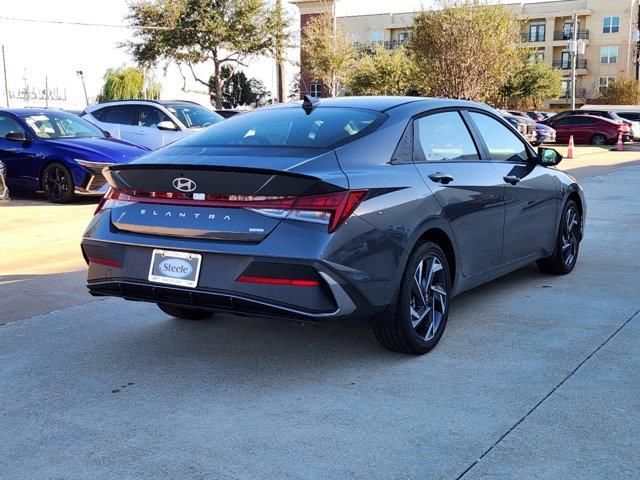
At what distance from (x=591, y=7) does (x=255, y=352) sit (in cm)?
7690

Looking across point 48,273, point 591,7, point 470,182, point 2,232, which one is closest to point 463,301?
point 470,182

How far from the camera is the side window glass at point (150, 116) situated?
15328mm

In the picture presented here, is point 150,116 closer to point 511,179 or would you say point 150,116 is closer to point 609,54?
point 511,179

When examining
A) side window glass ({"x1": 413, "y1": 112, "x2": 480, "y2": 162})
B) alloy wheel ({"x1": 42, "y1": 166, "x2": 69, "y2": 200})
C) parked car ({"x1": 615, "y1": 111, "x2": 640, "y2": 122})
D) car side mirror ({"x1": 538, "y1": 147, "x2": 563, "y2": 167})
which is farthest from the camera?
parked car ({"x1": 615, "y1": 111, "x2": 640, "y2": 122})

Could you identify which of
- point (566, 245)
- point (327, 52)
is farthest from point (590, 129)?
point (566, 245)

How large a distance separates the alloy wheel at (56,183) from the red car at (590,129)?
89.8 feet

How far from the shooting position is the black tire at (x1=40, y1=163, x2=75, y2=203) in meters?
11.9

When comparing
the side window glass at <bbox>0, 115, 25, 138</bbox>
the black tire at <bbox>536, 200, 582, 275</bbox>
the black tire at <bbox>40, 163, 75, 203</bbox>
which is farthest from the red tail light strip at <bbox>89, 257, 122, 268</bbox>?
the side window glass at <bbox>0, 115, 25, 138</bbox>

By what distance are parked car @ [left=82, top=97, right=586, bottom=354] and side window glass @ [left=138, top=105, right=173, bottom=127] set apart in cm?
1017

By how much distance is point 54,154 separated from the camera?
1209 centimetres

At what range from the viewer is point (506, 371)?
4469 millimetres

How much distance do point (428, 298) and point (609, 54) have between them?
7588cm

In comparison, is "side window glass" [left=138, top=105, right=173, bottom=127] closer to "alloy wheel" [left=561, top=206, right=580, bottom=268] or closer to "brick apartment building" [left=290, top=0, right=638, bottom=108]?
"alloy wheel" [left=561, top=206, right=580, bottom=268]

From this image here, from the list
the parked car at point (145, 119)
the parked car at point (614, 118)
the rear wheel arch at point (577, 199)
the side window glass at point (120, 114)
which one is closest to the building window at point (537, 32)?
the parked car at point (614, 118)
